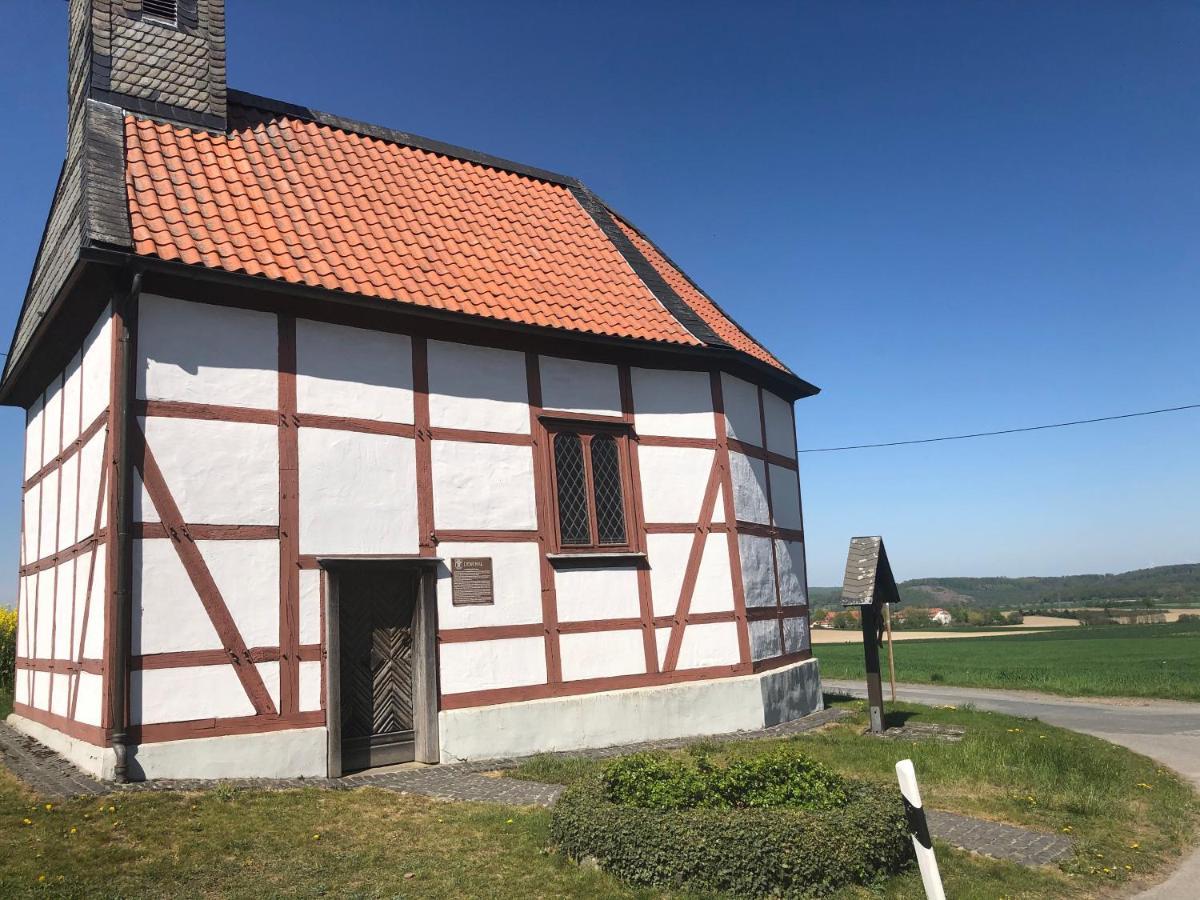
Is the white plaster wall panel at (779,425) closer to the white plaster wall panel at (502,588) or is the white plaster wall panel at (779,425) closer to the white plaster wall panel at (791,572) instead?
the white plaster wall panel at (791,572)

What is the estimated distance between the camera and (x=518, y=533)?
11.4 meters

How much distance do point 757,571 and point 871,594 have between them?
5.73ft

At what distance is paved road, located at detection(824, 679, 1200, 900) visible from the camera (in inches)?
277

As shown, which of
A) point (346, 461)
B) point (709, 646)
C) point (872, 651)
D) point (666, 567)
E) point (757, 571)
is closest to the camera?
point (346, 461)

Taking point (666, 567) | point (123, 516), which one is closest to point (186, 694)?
point (123, 516)

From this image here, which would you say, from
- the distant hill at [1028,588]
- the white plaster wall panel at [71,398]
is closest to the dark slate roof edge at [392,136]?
the white plaster wall panel at [71,398]

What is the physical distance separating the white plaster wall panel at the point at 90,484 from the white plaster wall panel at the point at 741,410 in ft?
27.7

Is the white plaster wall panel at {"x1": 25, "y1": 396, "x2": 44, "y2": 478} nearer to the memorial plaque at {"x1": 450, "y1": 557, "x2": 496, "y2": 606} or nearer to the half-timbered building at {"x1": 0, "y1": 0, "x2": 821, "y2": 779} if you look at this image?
the half-timbered building at {"x1": 0, "y1": 0, "x2": 821, "y2": 779}

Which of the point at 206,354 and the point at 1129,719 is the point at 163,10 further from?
the point at 1129,719

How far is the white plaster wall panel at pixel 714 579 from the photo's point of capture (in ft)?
41.9

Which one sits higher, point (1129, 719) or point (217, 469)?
point (217, 469)

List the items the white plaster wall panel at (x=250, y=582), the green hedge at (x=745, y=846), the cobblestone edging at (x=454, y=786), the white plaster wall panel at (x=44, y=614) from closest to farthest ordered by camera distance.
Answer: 1. the green hedge at (x=745, y=846)
2. the cobblestone edging at (x=454, y=786)
3. the white plaster wall panel at (x=250, y=582)
4. the white plaster wall panel at (x=44, y=614)

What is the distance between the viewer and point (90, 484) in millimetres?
9828

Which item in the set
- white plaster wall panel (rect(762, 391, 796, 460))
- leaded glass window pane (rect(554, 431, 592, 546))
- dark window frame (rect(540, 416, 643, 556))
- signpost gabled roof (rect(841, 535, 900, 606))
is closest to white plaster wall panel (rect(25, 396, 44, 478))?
dark window frame (rect(540, 416, 643, 556))
